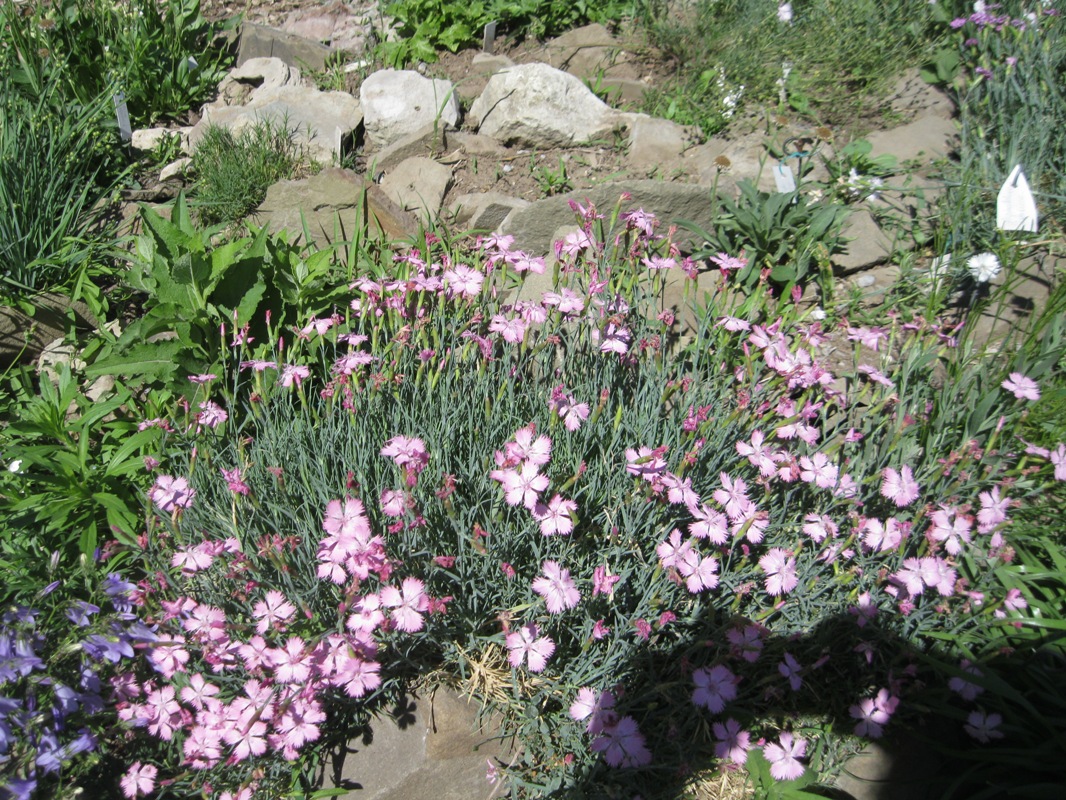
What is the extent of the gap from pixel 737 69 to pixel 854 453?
2.65m

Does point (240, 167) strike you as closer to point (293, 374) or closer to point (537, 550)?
point (293, 374)

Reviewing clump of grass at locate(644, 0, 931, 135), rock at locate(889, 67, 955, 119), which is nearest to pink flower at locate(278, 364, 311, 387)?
clump of grass at locate(644, 0, 931, 135)

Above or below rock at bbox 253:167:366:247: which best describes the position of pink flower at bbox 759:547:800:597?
below

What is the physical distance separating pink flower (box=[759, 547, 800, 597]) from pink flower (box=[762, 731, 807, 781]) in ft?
1.25

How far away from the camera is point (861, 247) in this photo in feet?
10.8

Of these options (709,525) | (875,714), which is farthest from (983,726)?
(709,525)

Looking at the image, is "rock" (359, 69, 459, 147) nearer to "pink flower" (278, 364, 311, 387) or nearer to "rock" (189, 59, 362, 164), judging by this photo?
"rock" (189, 59, 362, 164)

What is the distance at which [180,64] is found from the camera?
4227 mm

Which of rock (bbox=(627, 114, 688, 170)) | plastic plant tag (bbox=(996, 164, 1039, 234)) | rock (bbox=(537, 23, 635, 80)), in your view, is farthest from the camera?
rock (bbox=(537, 23, 635, 80))

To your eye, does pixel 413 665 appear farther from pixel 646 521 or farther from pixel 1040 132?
pixel 1040 132

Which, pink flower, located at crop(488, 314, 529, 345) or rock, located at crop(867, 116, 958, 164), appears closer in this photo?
pink flower, located at crop(488, 314, 529, 345)

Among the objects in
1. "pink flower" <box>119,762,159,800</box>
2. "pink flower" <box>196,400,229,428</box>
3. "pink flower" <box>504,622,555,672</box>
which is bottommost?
"pink flower" <box>119,762,159,800</box>

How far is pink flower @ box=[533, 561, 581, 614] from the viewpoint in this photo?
1849 millimetres

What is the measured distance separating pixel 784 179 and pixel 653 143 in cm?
74
